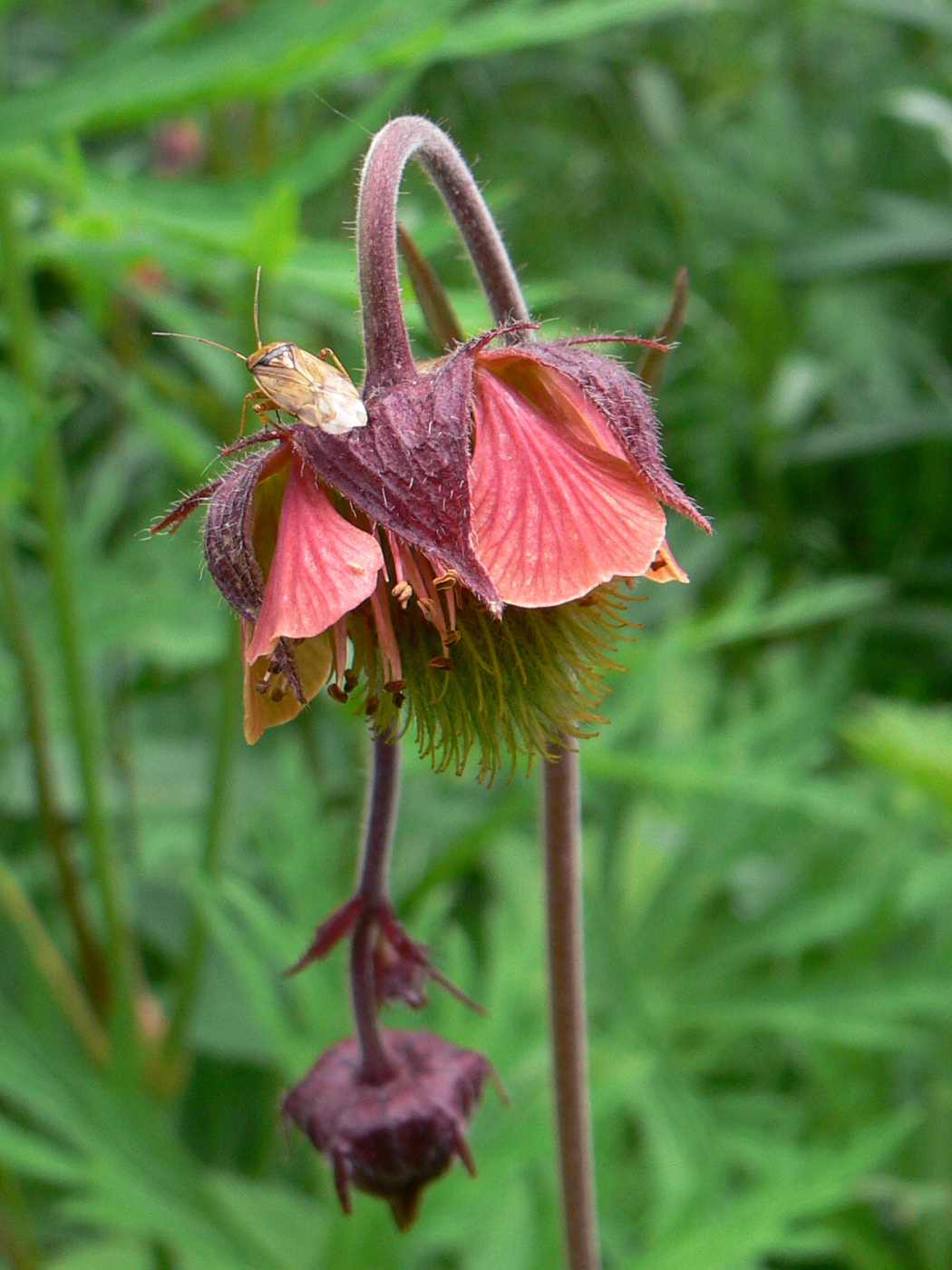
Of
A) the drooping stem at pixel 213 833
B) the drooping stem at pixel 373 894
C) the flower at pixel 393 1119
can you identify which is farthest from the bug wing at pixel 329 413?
the drooping stem at pixel 213 833

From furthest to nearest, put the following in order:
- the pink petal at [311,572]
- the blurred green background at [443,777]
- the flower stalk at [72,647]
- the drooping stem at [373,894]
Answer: the flower stalk at [72,647], the blurred green background at [443,777], the drooping stem at [373,894], the pink petal at [311,572]

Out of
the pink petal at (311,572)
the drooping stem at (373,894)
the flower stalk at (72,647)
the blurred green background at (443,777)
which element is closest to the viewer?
the pink petal at (311,572)

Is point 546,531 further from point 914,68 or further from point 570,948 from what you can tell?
point 914,68

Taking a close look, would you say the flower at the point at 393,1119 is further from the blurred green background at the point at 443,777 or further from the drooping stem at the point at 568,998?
the blurred green background at the point at 443,777

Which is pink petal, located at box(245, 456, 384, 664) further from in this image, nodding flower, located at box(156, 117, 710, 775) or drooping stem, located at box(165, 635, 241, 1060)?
drooping stem, located at box(165, 635, 241, 1060)

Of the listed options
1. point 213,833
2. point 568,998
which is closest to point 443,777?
point 213,833

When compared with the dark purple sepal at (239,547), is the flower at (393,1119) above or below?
below

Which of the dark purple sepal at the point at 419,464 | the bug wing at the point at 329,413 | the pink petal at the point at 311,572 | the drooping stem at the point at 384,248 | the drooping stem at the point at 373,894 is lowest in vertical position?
the drooping stem at the point at 373,894

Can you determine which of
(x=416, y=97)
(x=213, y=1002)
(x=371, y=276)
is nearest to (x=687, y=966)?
(x=213, y=1002)

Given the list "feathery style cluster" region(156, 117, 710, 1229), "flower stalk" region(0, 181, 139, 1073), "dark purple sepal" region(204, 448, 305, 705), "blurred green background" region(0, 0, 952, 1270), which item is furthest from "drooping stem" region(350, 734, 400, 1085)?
"flower stalk" region(0, 181, 139, 1073)
